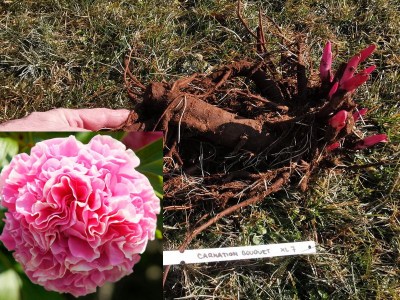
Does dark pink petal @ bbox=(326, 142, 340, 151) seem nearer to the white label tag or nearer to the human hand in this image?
the white label tag

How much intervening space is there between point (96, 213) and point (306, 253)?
104 cm

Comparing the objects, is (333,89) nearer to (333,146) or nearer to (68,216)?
(333,146)

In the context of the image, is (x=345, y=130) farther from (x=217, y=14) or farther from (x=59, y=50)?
(x=59, y=50)

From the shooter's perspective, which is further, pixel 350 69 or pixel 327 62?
pixel 327 62

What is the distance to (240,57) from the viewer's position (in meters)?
2.22

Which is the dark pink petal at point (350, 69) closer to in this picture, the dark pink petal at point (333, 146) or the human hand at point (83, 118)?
the dark pink petal at point (333, 146)

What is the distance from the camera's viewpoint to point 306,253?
186 centimetres

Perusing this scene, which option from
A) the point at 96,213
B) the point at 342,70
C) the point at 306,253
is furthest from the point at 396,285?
the point at 96,213

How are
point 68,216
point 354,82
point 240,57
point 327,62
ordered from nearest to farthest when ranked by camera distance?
point 68,216, point 354,82, point 327,62, point 240,57

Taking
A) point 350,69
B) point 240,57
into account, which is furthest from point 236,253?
point 240,57

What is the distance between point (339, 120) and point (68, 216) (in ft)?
3.29

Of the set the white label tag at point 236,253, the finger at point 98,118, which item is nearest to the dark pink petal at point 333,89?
the white label tag at point 236,253

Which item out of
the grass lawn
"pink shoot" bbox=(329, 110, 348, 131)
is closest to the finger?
the grass lawn

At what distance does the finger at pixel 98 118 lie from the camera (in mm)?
1708
